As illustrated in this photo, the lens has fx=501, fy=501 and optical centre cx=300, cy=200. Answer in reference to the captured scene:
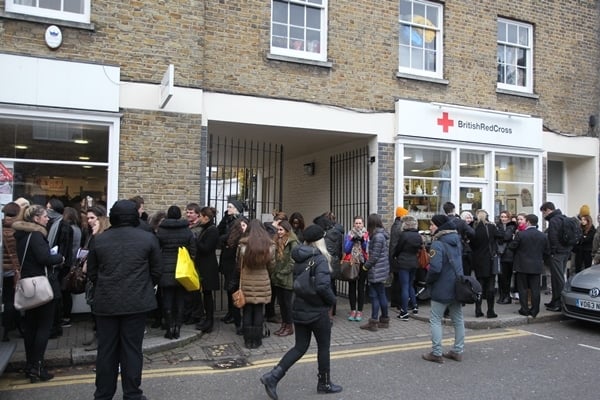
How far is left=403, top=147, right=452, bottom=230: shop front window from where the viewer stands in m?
10.5

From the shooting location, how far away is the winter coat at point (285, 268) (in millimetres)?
7195

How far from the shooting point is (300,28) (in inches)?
383

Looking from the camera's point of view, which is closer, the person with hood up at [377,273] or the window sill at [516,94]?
the person with hood up at [377,273]

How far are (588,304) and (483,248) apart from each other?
1.71 meters

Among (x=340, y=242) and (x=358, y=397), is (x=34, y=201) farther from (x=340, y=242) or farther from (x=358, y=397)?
(x=358, y=397)

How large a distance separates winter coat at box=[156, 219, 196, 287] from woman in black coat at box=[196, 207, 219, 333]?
512mm

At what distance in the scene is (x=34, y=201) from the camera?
307 inches

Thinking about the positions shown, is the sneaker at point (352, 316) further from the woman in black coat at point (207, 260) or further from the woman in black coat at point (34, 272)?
the woman in black coat at point (34, 272)

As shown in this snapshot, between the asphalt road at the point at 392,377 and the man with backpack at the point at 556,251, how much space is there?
211 cm

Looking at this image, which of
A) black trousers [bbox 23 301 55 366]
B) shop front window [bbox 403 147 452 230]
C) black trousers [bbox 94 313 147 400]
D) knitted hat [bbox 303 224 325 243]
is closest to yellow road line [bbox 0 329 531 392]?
black trousers [bbox 23 301 55 366]

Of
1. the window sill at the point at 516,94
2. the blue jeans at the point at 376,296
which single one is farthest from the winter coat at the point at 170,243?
the window sill at the point at 516,94

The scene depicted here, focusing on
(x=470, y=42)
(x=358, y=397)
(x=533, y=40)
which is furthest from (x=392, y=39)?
(x=358, y=397)

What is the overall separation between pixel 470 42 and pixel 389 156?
337 centimetres

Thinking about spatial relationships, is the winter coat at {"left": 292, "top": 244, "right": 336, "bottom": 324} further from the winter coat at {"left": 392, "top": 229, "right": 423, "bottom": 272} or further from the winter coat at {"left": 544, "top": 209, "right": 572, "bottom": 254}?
the winter coat at {"left": 544, "top": 209, "right": 572, "bottom": 254}
